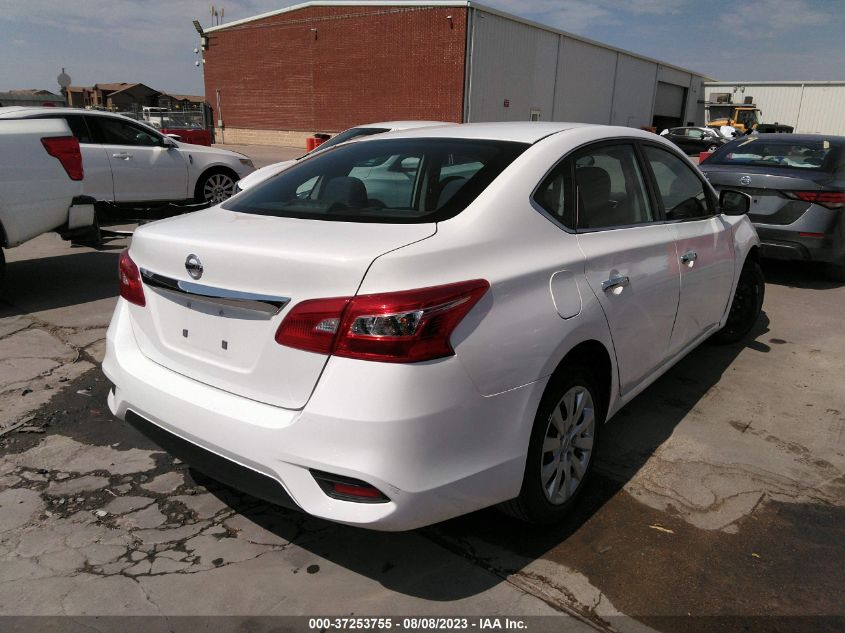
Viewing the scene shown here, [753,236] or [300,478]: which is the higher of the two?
[753,236]

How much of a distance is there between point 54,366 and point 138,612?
9.07 ft

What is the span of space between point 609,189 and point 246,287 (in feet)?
6.06

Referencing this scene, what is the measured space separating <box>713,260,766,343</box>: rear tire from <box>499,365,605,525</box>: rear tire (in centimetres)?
268

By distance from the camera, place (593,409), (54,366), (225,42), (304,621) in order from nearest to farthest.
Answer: (304,621) < (593,409) < (54,366) < (225,42)

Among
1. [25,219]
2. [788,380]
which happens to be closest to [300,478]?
[788,380]

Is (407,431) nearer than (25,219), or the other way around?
(407,431)

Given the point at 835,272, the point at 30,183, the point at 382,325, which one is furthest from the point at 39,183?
the point at 835,272

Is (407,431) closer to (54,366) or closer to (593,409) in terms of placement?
(593,409)

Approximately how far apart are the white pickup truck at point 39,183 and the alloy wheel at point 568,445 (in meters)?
5.44

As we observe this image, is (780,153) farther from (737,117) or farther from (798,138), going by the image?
(737,117)

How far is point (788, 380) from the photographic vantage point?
14.9 ft

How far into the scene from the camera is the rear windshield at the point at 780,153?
7.14 m

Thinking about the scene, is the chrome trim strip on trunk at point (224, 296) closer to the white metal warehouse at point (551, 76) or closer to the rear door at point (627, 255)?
the rear door at point (627, 255)

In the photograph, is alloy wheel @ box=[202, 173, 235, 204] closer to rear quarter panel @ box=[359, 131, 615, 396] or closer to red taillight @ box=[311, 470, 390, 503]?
rear quarter panel @ box=[359, 131, 615, 396]
